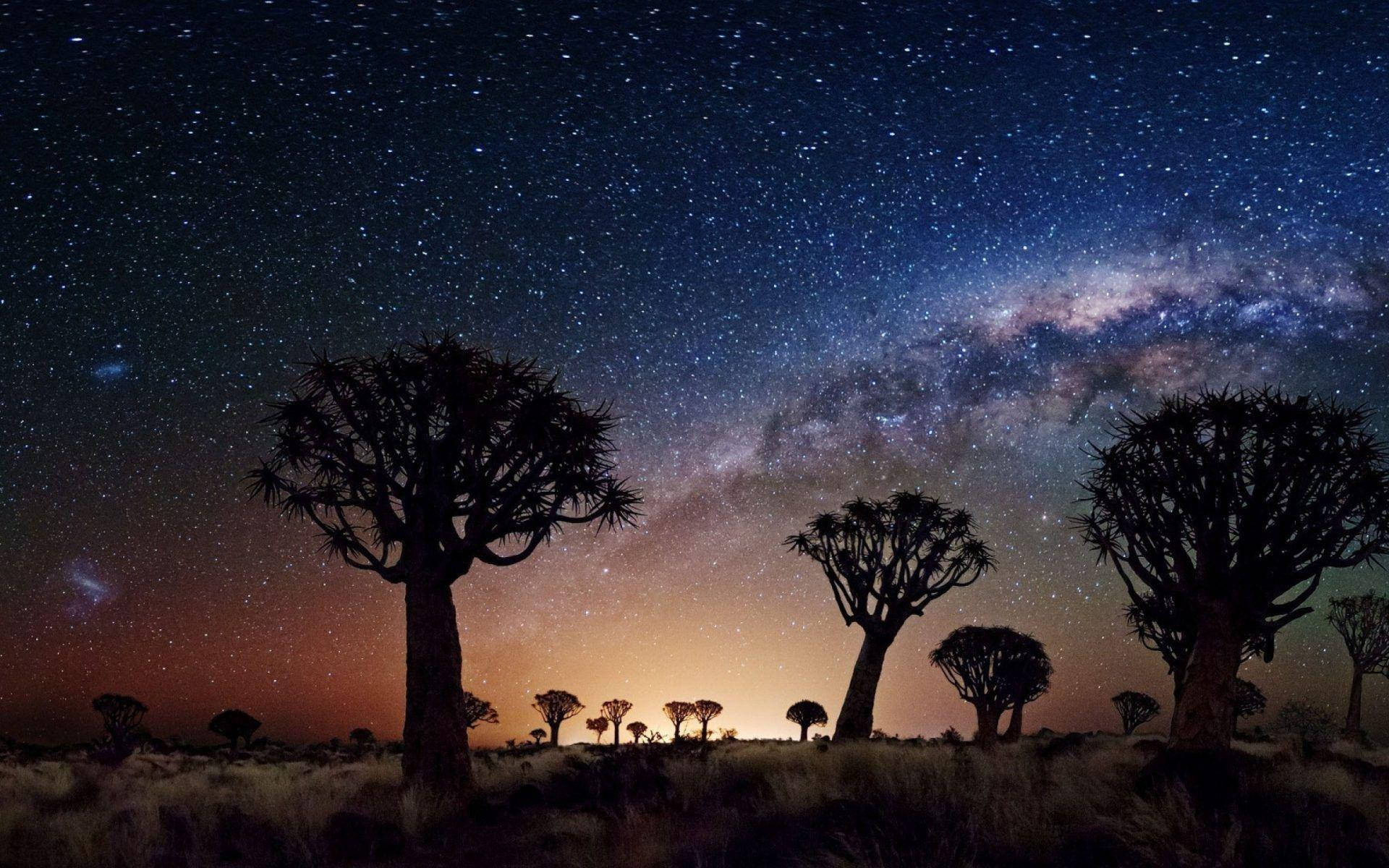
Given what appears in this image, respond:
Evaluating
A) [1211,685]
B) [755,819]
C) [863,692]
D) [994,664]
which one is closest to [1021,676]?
[994,664]

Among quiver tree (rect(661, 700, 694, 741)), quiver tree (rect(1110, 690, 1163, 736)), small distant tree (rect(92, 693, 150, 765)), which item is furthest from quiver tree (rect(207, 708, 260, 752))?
quiver tree (rect(1110, 690, 1163, 736))

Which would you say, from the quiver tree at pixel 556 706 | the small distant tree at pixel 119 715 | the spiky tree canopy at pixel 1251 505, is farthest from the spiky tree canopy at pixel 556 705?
the spiky tree canopy at pixel 1251 505

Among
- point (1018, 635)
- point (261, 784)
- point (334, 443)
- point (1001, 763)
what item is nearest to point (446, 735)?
point (334, 443)

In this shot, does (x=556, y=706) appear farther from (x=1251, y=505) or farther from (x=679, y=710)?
(x=1251, y=505)

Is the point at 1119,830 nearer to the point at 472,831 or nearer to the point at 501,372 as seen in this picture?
the point at 472,831

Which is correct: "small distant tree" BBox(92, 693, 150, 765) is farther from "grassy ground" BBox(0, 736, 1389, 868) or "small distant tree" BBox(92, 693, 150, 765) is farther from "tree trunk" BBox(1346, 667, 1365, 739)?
"tree trunk" BBox(1346, 667, 1365, 739)

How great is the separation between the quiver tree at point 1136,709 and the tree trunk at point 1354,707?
35.0ft

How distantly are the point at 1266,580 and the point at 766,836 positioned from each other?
8.55 metres

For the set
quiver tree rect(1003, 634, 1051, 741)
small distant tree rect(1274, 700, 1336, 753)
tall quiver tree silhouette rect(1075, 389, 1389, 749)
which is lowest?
small distant tree rect(1274, 700, 1336, 753)

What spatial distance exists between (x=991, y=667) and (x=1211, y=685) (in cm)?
1814

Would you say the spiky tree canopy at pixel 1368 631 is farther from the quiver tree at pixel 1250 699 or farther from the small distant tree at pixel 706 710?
the small distant tree at pixel 706 710

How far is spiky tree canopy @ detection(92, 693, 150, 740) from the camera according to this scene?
1224 inches

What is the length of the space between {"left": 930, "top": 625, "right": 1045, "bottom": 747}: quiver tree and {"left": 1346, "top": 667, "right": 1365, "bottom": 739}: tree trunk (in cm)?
1343

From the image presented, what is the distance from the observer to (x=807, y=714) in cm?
4766
